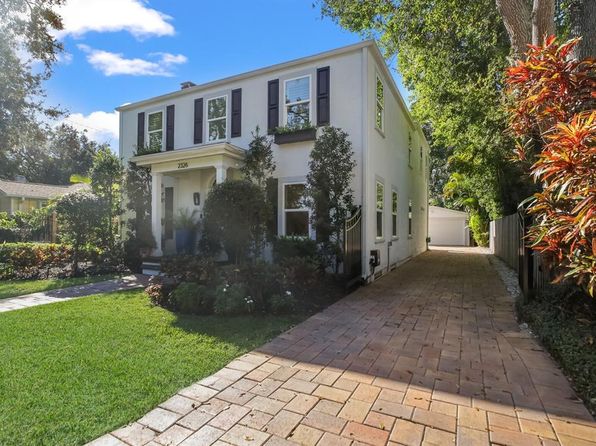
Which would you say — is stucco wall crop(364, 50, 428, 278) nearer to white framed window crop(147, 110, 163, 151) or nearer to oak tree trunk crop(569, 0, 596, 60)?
oak tree trunk crop(569, 0, 596, 60)

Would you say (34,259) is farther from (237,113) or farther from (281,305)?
(281,305)

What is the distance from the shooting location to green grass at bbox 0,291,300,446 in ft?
8.04

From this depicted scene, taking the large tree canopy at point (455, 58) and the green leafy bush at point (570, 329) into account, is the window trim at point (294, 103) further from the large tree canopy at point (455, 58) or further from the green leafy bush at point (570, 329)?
the green leafy bush at point (570, 329)

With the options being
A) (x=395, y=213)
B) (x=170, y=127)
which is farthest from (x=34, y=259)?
(x=395, y=213)

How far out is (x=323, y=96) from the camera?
8.62 m

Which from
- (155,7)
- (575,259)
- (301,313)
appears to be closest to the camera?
(575,259)

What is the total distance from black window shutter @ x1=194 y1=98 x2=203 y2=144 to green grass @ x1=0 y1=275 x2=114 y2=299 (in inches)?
186

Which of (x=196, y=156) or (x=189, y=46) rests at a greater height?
(x=189, y=46)

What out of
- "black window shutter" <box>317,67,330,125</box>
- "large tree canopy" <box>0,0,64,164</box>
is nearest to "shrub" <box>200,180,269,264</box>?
"black window shutter" <box>317,67,330,125</box>

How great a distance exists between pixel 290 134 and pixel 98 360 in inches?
263

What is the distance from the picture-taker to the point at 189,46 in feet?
34.4

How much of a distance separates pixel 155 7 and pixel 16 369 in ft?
29.0

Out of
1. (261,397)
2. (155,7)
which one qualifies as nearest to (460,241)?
(155,7)

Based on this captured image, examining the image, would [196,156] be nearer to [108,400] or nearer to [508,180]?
[108,400]
